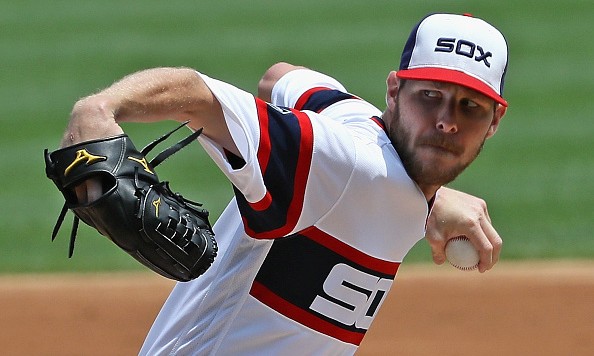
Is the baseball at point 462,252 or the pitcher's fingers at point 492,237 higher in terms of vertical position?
the pitcher's fingers at point 492,237

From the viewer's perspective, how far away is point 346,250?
2.48 m

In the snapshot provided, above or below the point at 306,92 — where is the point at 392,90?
above

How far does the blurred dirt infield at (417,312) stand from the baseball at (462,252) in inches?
82.0

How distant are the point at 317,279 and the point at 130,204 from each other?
84cm

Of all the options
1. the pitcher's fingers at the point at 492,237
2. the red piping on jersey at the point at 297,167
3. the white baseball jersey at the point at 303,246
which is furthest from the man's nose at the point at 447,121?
the pitcher's fingers at the point at 492,237

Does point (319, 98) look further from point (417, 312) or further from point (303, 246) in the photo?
point (417, 312)

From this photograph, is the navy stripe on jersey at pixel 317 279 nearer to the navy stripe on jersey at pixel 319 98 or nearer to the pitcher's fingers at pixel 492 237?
the pitcher's fingers at pixel 492 237

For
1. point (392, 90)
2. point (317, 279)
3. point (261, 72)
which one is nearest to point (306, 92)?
point (392, 90)

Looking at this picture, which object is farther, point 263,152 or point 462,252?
point 462,252

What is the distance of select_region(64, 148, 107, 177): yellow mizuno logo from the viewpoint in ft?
5.72

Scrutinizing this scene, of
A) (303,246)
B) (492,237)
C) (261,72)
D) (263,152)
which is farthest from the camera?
(261,72)

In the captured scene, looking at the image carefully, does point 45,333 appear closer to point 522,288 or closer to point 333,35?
point 522,288

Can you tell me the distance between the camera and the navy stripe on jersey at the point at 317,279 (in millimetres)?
2457

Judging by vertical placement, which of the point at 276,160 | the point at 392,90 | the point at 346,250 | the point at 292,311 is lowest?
the point at 292,311
